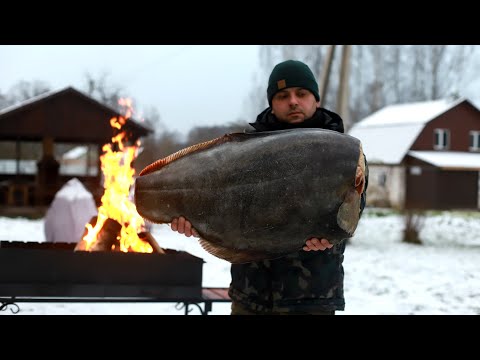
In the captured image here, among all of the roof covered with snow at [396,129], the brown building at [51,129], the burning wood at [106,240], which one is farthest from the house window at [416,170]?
the burning wood at [106,240]

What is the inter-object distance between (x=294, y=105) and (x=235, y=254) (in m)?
0.67

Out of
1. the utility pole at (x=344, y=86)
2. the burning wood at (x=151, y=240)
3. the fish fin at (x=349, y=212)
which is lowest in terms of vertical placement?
the burning wood at (x=151, y=240)

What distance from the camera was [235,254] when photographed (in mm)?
2068

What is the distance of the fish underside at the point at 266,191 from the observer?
1973 millimetres

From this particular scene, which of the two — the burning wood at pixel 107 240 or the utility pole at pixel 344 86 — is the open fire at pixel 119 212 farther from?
the utility pole at pixel 344 86

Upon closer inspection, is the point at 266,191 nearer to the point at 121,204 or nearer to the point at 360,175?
the point at 360,175

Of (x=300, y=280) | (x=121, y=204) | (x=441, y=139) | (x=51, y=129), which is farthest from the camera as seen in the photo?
(x=441, y=139)

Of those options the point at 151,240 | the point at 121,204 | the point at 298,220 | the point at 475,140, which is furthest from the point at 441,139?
the point at 298,220

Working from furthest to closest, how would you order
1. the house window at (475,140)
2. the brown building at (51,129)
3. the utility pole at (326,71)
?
the house window at (475,140)
the brown building at (51,129)
the utility pole at (326,71)

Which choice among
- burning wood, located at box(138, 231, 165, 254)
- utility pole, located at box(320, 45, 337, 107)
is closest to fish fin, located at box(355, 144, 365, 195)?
burning wood, located at box(138, 231, 165, 254)

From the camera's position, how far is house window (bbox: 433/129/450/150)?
83.0ft

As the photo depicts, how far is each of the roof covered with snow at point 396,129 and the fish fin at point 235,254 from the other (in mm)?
22690

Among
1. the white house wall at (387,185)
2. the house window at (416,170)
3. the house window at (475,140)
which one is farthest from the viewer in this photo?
the house window at (475,140)
